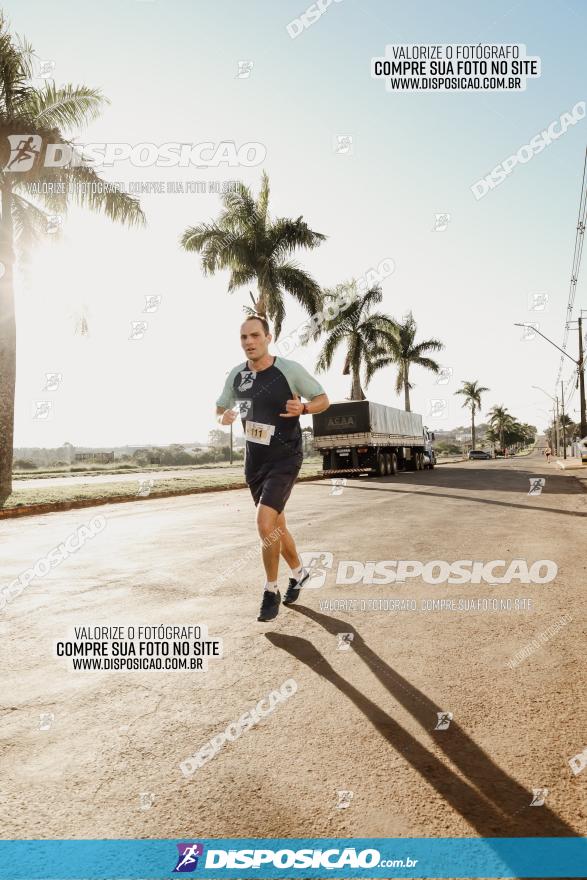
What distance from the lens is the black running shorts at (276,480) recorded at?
14.5ft

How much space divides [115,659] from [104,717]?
845mm

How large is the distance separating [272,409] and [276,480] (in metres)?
0.53

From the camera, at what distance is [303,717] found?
2.66 m

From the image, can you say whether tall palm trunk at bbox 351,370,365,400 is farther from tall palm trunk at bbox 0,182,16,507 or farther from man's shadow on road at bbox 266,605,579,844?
man's shadow on road at bbox 266,605,579,844

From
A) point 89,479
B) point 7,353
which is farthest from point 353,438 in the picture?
point 7,353

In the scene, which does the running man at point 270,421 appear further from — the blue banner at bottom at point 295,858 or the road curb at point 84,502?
the road curb at point 84,502

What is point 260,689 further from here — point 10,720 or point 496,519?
point 496,519

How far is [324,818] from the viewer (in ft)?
6.29

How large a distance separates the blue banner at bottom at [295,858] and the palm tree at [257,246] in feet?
77.7

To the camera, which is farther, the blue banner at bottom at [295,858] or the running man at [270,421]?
the running man at [270,421]

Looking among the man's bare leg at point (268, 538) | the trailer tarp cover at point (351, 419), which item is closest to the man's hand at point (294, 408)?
the man's bare leg at point (268, 538)

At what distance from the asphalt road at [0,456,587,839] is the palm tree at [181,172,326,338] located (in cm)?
2088

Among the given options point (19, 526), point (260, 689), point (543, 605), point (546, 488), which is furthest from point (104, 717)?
point (546, 488)

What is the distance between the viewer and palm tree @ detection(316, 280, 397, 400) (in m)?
34.8
